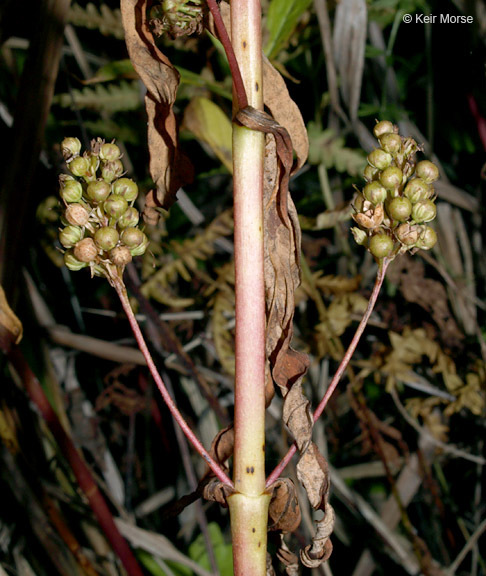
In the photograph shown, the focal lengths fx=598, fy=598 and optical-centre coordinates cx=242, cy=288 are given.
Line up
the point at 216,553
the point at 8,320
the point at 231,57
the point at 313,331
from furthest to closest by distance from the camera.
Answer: the point at 313,331 → the point at 216,553 → the point at 8,320 → the point at 231,57

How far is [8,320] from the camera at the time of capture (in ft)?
2.30

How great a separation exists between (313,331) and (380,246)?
2.47 feet

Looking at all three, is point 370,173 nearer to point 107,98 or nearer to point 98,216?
point 98,216

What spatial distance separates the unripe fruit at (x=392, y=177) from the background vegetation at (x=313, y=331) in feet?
1.72

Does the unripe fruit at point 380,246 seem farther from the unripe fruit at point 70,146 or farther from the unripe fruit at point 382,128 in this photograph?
the unripe fruit at point 70,146

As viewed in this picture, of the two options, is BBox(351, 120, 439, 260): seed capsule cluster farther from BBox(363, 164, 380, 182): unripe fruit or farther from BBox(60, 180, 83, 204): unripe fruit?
BBox(60, 180, 83, 204): unripe fruit

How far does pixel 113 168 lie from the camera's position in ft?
1.76

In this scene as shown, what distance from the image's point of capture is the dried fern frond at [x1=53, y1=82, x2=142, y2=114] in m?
1.25

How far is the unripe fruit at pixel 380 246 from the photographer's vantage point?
0.54 metres

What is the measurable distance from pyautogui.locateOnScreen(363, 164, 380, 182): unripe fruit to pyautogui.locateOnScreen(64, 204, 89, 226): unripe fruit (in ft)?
0.86

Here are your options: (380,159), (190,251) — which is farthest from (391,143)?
(190,251)

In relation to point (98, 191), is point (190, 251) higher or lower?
lower

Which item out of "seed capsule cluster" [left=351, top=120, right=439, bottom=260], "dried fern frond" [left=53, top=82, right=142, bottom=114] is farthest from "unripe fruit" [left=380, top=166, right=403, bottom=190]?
"dried fern frond" [left=53, top=82, right=142, bottom=114]

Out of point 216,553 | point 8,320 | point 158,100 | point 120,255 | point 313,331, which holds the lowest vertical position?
point 216,553
